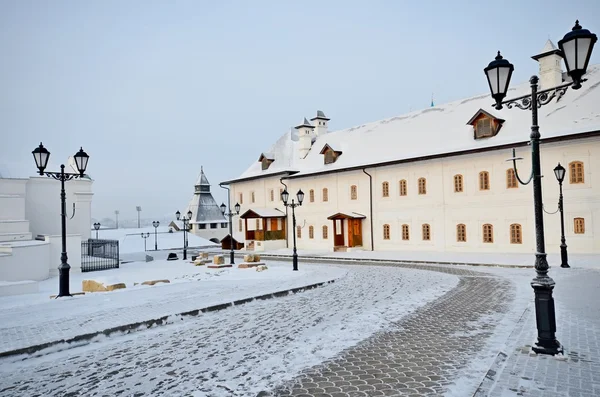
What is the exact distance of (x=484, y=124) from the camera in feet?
87.3

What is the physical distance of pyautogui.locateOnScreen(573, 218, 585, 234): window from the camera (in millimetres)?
22172

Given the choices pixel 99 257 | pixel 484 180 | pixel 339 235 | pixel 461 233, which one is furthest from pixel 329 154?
pixel 99 257

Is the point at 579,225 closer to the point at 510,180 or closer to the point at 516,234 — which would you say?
the point at 516,234

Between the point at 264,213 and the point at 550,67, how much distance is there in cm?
2365

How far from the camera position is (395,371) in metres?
5.88

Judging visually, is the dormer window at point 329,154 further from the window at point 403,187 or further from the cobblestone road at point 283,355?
the cobblestone road at point 283,355

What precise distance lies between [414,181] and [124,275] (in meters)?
19.2

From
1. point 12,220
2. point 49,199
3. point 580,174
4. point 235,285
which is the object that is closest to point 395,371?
point 235,285

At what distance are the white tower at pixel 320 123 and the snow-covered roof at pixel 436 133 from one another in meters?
1.08

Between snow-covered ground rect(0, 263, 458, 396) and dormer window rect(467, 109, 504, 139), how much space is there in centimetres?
1814

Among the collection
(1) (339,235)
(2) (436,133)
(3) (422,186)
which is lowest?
(1) (339,235)

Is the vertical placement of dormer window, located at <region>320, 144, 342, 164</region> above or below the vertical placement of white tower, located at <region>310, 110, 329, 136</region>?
below

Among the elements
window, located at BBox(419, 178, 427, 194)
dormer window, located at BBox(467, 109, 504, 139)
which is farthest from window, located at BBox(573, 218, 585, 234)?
window, located at BBox(419, 178, 427, 194)

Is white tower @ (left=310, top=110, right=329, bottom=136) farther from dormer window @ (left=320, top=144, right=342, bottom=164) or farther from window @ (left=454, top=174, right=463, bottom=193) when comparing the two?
window @ (left=454, top=174, right=463, bottom=193)
